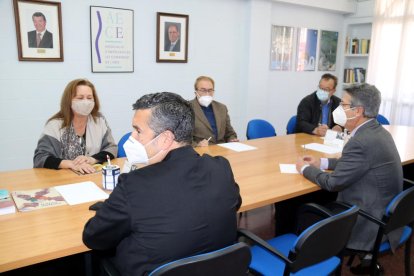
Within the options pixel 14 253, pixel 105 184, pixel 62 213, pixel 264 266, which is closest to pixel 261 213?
pixel 264 266

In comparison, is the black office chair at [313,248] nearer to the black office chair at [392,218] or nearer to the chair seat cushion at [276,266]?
the chair seat cushion at [276,266]

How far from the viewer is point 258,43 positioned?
5172 millimetres

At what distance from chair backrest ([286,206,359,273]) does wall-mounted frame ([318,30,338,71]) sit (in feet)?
16.9

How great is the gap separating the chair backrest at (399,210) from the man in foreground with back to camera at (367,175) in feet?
0.40

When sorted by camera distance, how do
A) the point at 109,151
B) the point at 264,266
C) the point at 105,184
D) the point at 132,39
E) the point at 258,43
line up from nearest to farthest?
the point at 264,266 < the point at 105,184 < the point at 109,151 < the point at 132,39 < the point at 258,43

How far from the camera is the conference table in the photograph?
1325 millimetres

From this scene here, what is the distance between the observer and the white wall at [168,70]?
363 cm

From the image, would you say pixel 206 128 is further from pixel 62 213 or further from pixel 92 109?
pixel 62 213

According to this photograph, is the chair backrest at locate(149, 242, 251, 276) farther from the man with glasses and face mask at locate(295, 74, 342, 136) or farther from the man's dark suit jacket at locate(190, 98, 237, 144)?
the man with glasses and face mask at locate(295, 74, 342, 136)

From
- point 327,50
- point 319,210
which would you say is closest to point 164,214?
point 319,210

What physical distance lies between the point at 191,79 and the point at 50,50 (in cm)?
183

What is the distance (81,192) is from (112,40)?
2624 millimetres

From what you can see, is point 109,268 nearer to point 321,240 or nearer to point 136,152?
point 136,152

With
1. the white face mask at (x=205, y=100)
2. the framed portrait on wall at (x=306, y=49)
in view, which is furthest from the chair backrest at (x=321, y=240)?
the framed portrait on wall at (x=306, y=49)
